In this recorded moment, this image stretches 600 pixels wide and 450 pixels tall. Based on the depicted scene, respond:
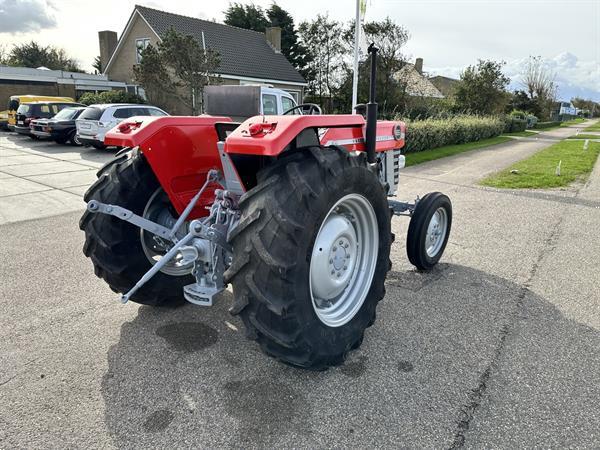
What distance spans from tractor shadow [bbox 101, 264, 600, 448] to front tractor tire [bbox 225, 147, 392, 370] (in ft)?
0.95

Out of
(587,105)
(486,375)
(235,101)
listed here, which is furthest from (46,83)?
(587,105)

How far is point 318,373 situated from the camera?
2791mm

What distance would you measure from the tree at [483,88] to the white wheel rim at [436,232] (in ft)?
95.0

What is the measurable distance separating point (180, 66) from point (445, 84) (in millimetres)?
46221

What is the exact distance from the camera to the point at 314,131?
2.64 metres

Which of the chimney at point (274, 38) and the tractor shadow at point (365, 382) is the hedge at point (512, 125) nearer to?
the chimney at point (274, 38)

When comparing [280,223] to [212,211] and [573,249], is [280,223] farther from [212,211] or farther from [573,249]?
[573,249]

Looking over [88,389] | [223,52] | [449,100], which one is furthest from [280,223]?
[449,100]

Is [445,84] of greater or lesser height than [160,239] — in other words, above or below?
above

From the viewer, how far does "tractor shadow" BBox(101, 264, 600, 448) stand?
2.30 metres

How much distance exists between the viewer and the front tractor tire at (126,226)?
3.08 meters

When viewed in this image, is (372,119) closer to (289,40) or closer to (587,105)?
(289,40)

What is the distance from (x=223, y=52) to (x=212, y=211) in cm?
2575

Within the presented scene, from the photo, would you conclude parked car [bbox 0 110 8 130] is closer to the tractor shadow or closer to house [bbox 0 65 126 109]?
house [bbox 0 65 126 109]
